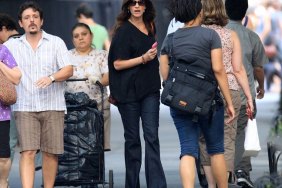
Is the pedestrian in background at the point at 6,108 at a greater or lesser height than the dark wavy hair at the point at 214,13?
lesser

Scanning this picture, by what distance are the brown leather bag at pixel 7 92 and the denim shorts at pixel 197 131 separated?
1.41 meters

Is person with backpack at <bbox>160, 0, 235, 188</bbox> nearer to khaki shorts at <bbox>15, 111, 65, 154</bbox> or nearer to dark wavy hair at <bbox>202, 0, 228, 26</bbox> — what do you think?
dark wavy hair at <bbox>202, 0, 228, 26</bbox>

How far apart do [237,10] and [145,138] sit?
1637 mm

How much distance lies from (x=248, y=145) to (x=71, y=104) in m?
1.72

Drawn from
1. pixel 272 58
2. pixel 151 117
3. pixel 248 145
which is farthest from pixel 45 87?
pixel 272 58

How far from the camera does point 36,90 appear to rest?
11984mm

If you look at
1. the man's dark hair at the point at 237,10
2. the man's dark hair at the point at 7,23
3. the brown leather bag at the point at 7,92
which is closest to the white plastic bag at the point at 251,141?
the man's dark hair at the point at 237,10

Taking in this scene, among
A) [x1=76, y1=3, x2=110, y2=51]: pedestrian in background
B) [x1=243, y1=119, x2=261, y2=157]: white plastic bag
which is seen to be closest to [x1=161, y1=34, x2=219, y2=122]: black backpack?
[x1=243, y1=119, x2=261, y2=157]: white plastic bag

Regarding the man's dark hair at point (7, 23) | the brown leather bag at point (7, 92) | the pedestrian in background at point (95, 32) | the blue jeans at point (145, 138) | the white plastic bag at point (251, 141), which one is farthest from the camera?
the pedestrian in background at point (95, 32)

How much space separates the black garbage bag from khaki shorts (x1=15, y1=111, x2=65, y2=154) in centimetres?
58

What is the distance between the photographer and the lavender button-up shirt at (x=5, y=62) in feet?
38.6

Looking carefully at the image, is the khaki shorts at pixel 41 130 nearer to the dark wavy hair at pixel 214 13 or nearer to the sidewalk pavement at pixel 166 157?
the dark wavy hair at pixel 214 13

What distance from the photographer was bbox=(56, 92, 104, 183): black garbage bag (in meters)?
12.7

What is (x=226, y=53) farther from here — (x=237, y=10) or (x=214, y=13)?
(x=237, y=10)
